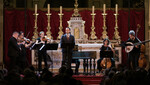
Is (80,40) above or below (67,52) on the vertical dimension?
above

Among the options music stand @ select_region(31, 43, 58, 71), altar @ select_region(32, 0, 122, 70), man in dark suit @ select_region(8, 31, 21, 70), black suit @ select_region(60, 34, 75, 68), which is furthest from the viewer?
altar @ select_region(32, 0, 122, 70)

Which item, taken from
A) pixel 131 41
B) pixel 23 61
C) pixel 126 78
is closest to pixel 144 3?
pixel 131 41

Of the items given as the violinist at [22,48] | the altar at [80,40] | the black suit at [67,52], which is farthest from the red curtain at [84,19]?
the black suit at [67,52]

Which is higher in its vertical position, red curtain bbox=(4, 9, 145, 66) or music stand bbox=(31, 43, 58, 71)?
red curtain bbox=(4, 9, 145, 66)

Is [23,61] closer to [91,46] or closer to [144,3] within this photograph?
[91,46]

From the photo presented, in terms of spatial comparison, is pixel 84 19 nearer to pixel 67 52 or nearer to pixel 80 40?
pixel 80 40

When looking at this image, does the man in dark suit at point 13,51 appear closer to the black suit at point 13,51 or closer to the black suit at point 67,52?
the black suit at point 13,51

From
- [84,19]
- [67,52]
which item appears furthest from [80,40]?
[67,52]

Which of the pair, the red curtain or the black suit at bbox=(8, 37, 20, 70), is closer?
the black suit at bbox=(8, 37, 20, 70)

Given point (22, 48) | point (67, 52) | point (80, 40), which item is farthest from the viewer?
point (80, 40)

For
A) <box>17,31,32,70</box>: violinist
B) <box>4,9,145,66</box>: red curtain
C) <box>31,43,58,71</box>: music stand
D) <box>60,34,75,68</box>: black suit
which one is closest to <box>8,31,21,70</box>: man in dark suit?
<box>31,43,58,71</box>: music stand

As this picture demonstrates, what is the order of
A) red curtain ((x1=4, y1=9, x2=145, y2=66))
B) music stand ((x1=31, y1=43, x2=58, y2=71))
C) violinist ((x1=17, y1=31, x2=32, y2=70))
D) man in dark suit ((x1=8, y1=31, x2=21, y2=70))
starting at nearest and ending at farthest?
1. music stand ((x1=31, y1=43, x2=58, y2=71))
2. man in dark suit ((x1=8, y1=31, x2=21, y2=70))
3. violinist ((x1=17, y1=31, x2=32, y2=70))
4. red curtain ((x1=4, y1=9, x2=145, y2=66))

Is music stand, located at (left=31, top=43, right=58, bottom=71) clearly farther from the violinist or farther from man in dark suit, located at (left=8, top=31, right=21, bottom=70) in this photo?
the violinist

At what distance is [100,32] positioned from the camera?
1494 cm
